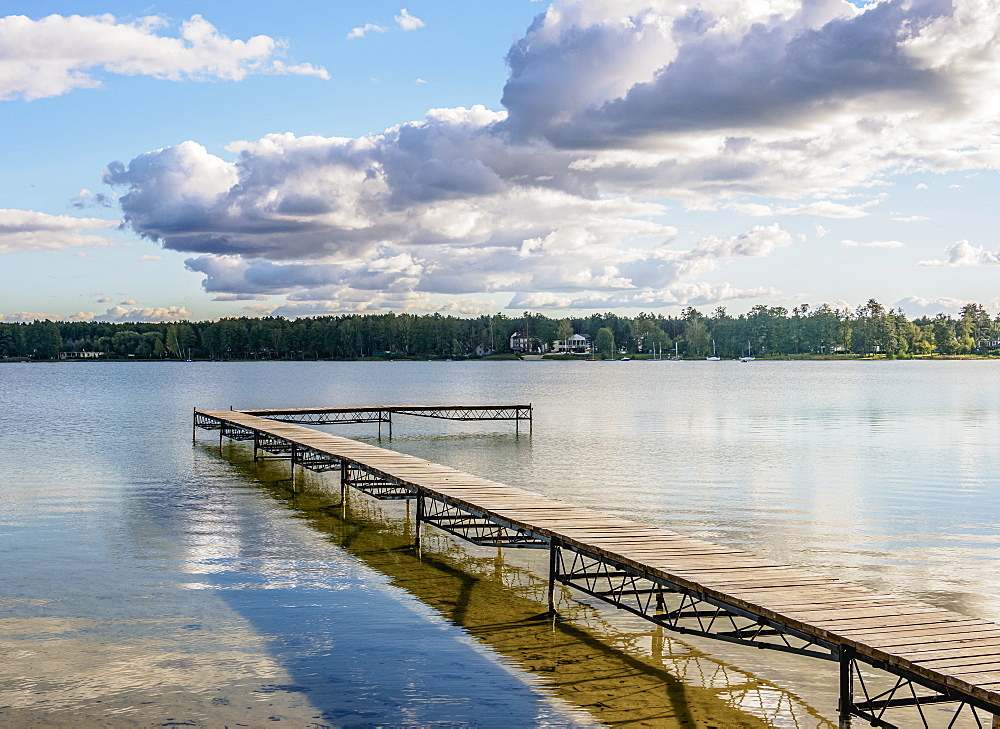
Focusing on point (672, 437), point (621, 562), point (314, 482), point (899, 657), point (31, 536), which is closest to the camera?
point (899, 657)

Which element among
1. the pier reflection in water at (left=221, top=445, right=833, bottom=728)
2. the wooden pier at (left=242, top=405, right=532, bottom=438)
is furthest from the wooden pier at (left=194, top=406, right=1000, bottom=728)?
the wooden pier at (left=242, top=405, right=532, bottom=438)

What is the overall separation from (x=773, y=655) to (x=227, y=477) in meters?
22.1

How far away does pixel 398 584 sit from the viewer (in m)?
14.9

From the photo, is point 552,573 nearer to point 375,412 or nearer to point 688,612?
point 688,612

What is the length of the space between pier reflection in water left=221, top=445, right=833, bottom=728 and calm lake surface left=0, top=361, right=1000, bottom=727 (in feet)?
0.15

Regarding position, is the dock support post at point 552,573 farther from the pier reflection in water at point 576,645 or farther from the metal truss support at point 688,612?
the pier reflection in water at point 576,645

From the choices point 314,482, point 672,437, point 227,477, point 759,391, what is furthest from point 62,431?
point 759,391

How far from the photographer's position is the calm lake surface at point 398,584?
9.85 meters

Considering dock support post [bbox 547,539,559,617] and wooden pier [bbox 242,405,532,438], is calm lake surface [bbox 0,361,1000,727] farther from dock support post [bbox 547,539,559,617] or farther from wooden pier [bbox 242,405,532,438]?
wooden pier [bbox 242,405,532,438]

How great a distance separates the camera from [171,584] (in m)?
14.7

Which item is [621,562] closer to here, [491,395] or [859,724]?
[859,724]

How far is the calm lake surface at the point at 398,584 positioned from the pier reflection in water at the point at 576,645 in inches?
1.7

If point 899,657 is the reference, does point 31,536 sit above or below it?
below

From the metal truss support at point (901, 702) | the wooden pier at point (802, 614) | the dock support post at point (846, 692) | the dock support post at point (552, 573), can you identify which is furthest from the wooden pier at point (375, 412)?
the dock support post at point (846, 692)
